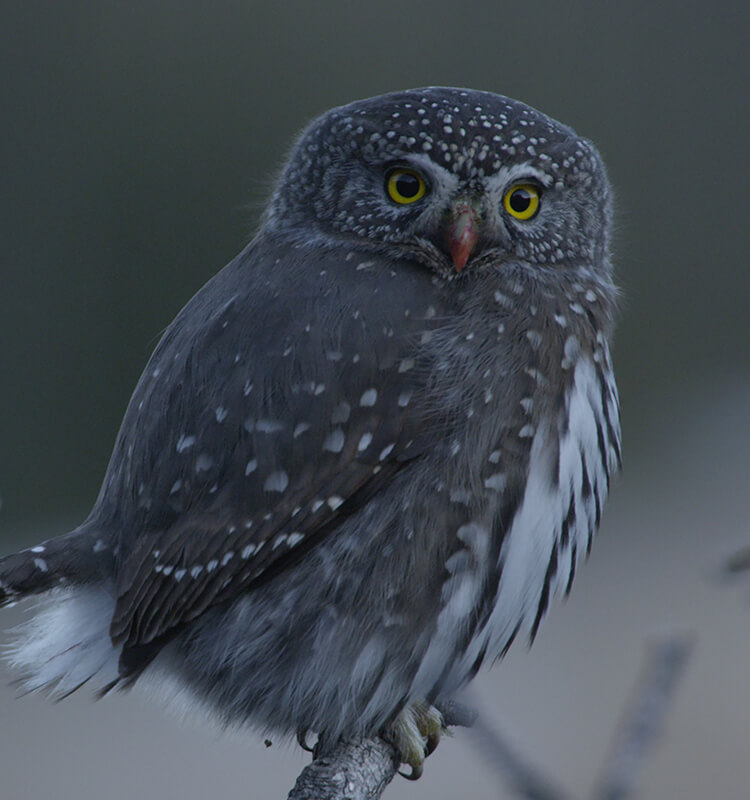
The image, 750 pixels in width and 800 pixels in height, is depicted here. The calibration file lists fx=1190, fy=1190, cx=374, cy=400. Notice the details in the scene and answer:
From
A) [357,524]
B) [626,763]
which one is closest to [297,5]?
[357,524]

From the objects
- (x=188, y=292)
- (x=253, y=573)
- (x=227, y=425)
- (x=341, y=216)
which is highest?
(x=341, y=216)

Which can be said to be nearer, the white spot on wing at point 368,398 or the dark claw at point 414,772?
the white spot on wing at point 368,398

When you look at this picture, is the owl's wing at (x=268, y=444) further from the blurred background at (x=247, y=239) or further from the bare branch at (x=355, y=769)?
the blurred background at (x=247, y=239)

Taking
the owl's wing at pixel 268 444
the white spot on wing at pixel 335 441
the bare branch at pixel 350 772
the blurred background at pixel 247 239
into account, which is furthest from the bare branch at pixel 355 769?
the blurred background at pixel 247 239

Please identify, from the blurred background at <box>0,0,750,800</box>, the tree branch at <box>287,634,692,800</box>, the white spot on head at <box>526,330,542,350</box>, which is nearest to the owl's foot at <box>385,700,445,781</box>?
the tree branch at <box>287,634,692,800</box>

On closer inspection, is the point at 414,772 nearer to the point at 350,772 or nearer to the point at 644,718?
the point at 350,772

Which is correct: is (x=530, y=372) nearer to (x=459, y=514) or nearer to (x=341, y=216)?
(x=459, y=514)
